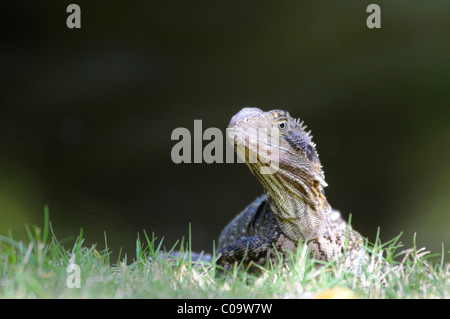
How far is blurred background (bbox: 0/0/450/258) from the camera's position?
258 inches

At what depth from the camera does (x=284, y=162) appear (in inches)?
162

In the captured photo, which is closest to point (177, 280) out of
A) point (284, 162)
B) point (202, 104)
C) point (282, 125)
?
point (284, 162)

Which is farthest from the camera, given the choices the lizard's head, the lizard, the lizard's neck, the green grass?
the lizard's neck

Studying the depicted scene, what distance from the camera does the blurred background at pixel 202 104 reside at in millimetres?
6555

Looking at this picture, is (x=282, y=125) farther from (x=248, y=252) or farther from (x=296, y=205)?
(x=248, y=252)

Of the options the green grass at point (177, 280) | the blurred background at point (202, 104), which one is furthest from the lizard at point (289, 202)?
the blurred background at point (202, 104)

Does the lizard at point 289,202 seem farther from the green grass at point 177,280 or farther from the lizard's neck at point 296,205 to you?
the green grass at point 177,280

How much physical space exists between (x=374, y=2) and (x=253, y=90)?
221cm

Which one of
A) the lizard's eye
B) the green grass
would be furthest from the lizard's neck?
the green grass

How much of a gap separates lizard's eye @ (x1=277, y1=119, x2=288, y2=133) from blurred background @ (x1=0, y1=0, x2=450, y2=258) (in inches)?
114

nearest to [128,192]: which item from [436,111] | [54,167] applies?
[54,167]

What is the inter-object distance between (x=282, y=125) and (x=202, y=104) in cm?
359

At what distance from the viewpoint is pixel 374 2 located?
6074 mm

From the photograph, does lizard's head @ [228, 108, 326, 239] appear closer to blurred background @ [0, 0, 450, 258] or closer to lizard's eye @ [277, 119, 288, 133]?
lizard's eye @ [277, 119, 288, 133]
